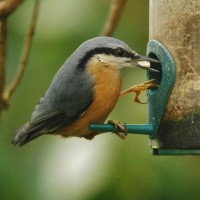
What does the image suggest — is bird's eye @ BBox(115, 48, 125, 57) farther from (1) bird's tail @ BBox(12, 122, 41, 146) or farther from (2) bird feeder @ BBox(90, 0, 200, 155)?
(1) bird's tail @ BBox(12, 122, 41, 146)

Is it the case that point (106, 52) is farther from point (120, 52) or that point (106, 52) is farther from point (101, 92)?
point (101, 92)

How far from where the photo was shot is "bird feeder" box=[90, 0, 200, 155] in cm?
654

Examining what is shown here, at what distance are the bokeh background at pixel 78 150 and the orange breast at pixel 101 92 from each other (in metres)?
0.47

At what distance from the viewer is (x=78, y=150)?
7.55 m

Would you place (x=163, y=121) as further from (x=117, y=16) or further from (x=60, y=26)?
(x=60, y=26)

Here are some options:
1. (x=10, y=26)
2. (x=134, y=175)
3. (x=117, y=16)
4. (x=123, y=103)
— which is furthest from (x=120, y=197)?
(x=10, y=26)

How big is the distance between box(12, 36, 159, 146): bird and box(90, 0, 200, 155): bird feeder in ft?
0.67

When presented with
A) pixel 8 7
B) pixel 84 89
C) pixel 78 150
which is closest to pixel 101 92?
pixel 84 89

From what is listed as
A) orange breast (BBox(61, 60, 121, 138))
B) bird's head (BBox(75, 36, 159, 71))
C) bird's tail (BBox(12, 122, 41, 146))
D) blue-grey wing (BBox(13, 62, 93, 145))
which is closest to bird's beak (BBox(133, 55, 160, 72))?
bird's head (BBox(75, 36, 159, 71))

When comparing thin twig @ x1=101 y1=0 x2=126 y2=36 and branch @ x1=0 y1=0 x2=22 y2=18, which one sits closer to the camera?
branch @ x1=0 y1=0 x2=22 y2=18

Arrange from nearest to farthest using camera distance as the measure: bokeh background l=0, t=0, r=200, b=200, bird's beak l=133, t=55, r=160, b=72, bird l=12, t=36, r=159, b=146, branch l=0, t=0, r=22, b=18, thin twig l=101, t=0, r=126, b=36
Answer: branch l=0, t=0, r=22, b=18 < bird's beak l=133, t=55, r=160, b=72 < bird l=12, t=36, r=159, b=146 < thin twig l=101, t=0, r=126, b=36 < bokeh background l=0, t=0, r=200, b=200

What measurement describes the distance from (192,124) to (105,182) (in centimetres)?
100

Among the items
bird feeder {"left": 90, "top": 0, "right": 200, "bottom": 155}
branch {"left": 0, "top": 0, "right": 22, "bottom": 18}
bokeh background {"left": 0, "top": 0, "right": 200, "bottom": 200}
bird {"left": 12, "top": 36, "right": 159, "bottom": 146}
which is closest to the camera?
branch {"left": 0, "top": 0, "right": 22, "bottom": 18}

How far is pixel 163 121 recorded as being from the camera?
22.0ft
